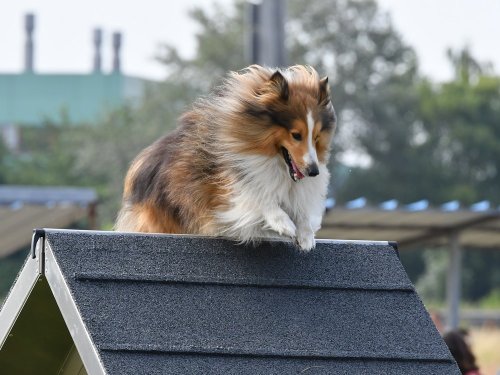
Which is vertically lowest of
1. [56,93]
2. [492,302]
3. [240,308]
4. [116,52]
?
[492,302]

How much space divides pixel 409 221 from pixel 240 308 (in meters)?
8.25

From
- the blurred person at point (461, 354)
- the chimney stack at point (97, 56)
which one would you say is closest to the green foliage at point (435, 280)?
the chimney stack at point (97, 56)

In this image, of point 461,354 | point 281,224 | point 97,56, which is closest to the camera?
point 281,224

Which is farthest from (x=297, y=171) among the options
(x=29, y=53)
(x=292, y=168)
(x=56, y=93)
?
(x=56, y=93)

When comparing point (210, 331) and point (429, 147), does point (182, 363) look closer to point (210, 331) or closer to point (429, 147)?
point (210, 331)

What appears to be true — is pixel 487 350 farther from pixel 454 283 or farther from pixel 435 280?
pixel 435 280

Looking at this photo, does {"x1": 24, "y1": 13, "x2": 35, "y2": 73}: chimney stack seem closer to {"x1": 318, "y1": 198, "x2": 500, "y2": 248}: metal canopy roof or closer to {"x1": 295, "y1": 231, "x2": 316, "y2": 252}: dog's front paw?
{"x1": 318, "y1": 198, "x2": 500, "y2": 248}: metal canopy roof

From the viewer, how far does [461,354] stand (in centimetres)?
641

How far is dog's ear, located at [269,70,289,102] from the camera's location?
4566 millimetres

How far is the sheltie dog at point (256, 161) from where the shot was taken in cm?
443

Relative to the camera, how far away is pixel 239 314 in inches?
145

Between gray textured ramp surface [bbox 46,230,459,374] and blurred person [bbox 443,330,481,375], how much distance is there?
235cm

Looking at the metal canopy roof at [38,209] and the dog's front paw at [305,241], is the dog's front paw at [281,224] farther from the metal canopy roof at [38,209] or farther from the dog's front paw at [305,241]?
the metal canopy roof at [38,209]

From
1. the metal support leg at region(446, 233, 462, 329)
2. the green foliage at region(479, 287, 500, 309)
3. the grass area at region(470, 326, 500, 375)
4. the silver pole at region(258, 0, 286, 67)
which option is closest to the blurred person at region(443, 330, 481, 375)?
the silver pole at region(258, 0, 286, 67)
